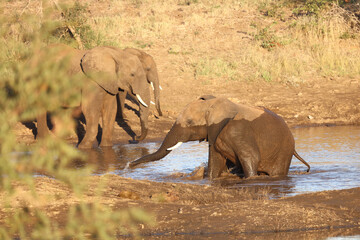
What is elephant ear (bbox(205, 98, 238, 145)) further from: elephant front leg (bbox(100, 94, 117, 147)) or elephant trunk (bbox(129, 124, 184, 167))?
elephant front leg (bbox(100, 94, 117, 147))

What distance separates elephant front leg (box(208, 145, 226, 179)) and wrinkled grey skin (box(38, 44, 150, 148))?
4.02 meters

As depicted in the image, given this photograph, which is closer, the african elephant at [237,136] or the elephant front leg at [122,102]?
the african elephant at [237,136]

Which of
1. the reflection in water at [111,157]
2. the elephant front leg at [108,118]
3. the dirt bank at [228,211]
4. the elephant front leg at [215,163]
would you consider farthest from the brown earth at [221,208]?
the elephant front leg at [108,118]

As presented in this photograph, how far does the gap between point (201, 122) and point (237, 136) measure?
0.57 metres

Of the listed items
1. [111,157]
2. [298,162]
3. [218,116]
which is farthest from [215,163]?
[111,157]

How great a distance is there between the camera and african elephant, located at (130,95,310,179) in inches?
357

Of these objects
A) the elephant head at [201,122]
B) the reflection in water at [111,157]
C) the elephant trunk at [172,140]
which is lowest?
the reflection in water at [111,157]

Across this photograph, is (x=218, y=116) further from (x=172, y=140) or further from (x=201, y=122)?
(x=172, y=140)

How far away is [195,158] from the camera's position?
11.5 metres

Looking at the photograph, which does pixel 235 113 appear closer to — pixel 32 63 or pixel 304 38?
pixel 32 63

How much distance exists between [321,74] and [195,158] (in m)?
7.34

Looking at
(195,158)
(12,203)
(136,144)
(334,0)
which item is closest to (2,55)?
(12,203)

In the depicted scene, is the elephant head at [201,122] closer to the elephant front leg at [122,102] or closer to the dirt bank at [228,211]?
the dirt bank at [228,211]

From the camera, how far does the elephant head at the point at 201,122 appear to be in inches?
359
